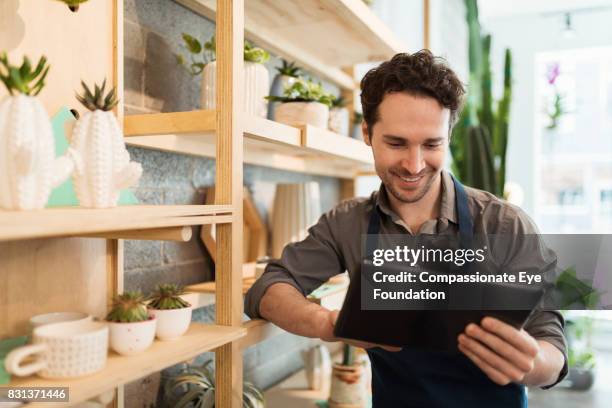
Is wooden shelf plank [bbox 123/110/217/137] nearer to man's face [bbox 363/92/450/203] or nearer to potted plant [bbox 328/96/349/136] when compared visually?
man's face [bbox 363/92/450/203]

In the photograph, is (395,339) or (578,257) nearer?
(395,339)

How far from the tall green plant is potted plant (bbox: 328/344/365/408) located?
1.17m

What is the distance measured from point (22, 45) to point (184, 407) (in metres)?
0.80

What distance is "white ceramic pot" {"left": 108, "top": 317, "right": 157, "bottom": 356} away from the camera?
738mm

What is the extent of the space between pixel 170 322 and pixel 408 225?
0.63 metres

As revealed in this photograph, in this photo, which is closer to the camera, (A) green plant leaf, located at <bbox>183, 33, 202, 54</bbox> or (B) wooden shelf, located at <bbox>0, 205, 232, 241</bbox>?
(B) wooden shelf, located at <bbox>0, 205, 232, 241</bbox>

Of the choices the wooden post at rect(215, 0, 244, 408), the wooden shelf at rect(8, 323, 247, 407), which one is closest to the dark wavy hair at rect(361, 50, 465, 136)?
the wooden post at rect(215, 0, 244, 408)

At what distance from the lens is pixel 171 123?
100cm

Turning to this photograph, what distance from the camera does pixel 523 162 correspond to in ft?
10.7

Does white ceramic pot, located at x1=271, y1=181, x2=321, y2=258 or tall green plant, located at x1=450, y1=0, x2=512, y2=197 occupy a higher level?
tall green plant, located at x1=450, y1=0, x2=512, y2=197

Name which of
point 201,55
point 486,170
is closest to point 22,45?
point 201,55

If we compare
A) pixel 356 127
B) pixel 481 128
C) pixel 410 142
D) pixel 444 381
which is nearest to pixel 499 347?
pixel 444 381

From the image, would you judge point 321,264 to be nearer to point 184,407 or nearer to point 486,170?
point 184,407

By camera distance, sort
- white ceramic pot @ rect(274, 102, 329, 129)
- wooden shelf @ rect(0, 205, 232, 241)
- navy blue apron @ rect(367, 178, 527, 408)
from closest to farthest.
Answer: wooden shelf @ rect(0, 205, 232, 241)
navy blue apron @ rect(367, 178, 527, 408)
white ceramic pot @ rect(274, 102, 329, 129)
